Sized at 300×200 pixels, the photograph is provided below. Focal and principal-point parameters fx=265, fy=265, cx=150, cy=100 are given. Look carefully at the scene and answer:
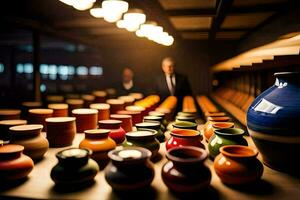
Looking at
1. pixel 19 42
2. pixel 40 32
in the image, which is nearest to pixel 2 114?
pixel 40 32

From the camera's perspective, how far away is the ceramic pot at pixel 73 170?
1.57 metres

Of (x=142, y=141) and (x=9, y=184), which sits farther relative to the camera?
(x=142, y=141)

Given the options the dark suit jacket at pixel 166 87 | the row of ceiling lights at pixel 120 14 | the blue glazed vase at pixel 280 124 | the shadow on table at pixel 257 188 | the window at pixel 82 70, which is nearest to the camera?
the shadow on table at pixel 257 188

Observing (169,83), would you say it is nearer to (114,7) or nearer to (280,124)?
(114,7)

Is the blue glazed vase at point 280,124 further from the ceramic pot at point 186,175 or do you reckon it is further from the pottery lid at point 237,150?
the ceramic pot at point 186,175

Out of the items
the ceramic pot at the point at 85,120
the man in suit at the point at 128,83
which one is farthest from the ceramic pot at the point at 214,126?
the man in suit at the point at 128,83

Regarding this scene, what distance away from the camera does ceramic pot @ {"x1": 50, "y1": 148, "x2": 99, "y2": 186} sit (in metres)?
1.57

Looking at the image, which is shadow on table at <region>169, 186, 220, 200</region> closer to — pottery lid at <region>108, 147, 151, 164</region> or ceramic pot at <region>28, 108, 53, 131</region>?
pottery lid at <region>108, 147, 151, 164</region>

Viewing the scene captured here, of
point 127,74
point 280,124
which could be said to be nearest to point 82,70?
point 127,74

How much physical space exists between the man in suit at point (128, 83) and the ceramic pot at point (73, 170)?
8.70 meters

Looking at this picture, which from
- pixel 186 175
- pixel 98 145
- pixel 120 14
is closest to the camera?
pixel 186 175

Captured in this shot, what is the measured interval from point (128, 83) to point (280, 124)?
8818mm

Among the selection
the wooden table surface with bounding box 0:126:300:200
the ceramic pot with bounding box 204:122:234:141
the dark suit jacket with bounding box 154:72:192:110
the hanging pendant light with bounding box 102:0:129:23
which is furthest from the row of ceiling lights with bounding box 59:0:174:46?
the dark suit jacket with bounding box 154:72:192:110

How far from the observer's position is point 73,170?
1594mm
